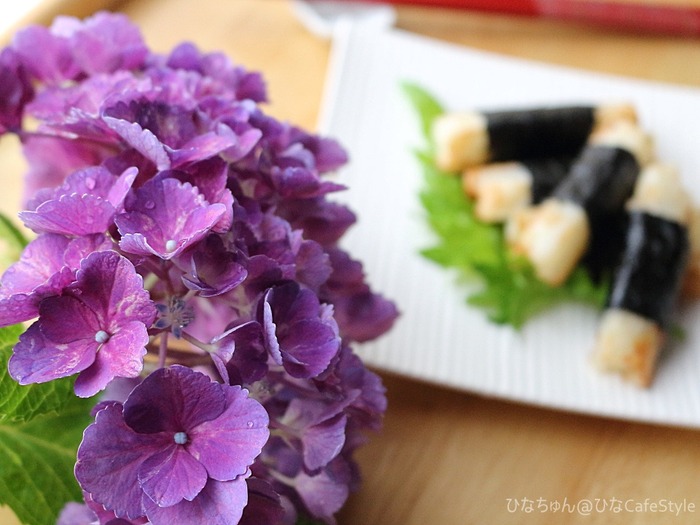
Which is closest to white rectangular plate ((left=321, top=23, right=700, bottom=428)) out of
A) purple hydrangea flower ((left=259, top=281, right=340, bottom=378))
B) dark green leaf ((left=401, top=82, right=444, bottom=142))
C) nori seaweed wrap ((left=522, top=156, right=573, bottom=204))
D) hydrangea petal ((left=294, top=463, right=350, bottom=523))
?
dark green leaf ((left=401, top=82, right=444, bottom=142))

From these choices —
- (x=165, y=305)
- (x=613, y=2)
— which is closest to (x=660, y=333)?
(x=165, y=305)

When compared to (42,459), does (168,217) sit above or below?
above

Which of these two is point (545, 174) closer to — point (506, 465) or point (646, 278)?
point (646, 278)

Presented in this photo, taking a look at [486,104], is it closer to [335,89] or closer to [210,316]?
[335,89]

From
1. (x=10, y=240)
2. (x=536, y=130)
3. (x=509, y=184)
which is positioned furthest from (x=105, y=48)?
(x=536, y=130)

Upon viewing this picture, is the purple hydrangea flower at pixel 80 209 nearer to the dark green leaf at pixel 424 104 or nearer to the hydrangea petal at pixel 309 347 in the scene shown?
the hydrangea petal at pixel 309 347

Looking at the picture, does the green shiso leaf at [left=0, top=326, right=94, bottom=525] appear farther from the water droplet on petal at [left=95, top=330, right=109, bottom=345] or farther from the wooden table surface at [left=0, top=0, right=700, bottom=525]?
the wooden table surface at [left=0, top=0, right=700, bottom=525]

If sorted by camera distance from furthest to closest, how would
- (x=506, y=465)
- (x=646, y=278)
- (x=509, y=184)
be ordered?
(x=509, y=184), (x=646, y=278), (x=506, y=465)
